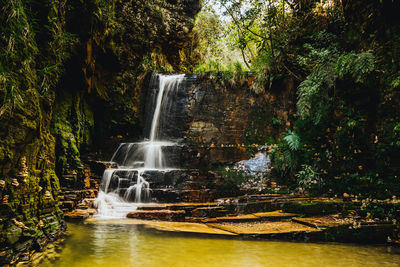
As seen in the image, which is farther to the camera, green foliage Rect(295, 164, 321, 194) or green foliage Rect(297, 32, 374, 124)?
green foliage Rect(295, 164, 321, 194)

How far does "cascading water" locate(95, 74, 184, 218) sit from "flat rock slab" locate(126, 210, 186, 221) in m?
0.35

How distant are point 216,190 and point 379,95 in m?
4.44

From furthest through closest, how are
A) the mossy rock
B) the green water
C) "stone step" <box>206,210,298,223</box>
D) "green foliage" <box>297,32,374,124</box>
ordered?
"green foliage" <box>297,32,374,124</box> → "stone step" <box>206,210,298,223</box> → the mossy rock → the green water

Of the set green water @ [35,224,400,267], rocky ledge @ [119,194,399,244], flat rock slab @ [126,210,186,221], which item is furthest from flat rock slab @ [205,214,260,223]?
green water @ [35,224,400,267]

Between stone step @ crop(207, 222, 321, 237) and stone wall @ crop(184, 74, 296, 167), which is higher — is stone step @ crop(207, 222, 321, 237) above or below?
below

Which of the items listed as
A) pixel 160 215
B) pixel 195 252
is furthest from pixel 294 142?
pixel 195 252

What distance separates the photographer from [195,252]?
3.35 m

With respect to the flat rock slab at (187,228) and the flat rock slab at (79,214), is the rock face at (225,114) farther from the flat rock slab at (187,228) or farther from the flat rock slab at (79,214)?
the flat rock slab at (187,228)

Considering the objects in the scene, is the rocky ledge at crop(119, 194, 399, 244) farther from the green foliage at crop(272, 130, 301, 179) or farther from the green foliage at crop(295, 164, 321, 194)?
the green foliage at crop(272, 130, 301, 179)

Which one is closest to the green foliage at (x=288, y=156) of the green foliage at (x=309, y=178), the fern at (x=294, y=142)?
the fern at (x=294, y=142)

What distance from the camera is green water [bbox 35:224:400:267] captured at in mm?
3010

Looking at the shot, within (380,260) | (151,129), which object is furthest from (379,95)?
(151,129)

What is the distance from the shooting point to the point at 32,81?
3.35 meters

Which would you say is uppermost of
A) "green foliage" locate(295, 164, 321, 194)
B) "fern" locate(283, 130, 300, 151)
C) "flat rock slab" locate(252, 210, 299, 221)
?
"fern" locate(283, 130, 300, 151)
